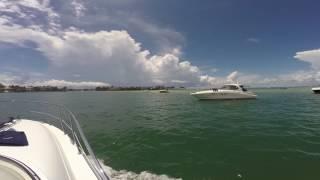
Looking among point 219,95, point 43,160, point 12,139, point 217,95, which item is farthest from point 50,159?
point 219,95

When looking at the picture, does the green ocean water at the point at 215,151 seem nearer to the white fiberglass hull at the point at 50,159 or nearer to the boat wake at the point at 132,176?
the boat wake at the point at 132,176

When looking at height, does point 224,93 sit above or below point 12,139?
above

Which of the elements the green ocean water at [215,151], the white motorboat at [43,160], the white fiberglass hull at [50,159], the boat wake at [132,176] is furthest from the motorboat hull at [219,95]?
the white fiberglass hull at [50,159]

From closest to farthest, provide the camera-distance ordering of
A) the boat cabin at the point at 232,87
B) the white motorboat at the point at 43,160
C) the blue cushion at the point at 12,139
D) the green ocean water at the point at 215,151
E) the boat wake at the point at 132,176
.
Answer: the white motorboat at the point at 43,160 < the blue cushion at the point at 12,139 < the boat wake at the point at 132,176 < the green ocean water at the point at 215,151 < the boat cabin at the point at 232,87

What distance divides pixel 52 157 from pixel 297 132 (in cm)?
1443

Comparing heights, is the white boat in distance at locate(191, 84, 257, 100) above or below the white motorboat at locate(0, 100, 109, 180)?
above

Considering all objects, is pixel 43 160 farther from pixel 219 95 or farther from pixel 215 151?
pixel 219 95

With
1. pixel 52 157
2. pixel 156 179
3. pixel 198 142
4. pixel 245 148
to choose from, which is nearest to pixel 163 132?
pixel 198 142

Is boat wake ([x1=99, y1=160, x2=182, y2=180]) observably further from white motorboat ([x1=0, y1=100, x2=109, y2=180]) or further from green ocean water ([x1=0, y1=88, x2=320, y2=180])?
white motorboat ([x1=0, y1=100, x2=109, y2=180])

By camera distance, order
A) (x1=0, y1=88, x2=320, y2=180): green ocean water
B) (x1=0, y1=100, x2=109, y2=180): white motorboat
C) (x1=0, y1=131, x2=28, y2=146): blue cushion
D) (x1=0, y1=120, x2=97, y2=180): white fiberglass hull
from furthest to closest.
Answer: (x1=0, y1=88, x2=320, y2=180): green ocean water < (x1=0, y1=131, x2=28, y2=146): blue cushion < (x1=0, y1=120, x2=97, y2=180): white fiberglass hull < (x1=0, y1=100, x2=109, y2=180): white motorboat

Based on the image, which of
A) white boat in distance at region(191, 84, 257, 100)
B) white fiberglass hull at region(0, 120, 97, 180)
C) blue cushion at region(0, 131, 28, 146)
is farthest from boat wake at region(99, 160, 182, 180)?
white boat in distance at region(191, 84, 257, 100)

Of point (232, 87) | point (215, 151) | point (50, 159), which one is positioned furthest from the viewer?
point (232, 87)

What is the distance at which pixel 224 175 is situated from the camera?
8.00 m

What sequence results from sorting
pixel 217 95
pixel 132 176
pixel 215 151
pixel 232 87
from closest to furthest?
pixel 132 176, pixel 215 151, pixel 217 95, pixel 232 87
